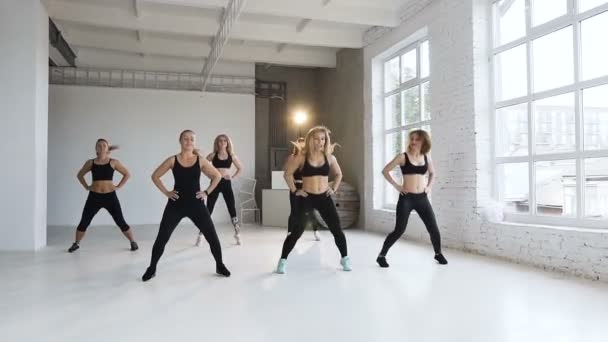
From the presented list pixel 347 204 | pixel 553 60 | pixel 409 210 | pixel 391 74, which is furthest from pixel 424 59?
pixel 409 210

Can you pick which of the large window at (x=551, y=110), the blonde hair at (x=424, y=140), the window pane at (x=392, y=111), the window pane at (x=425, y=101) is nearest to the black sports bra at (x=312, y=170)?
the blonde hair at (x=424, y=140)

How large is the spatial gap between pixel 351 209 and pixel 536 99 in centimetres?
427

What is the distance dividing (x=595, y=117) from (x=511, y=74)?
1310 millimetres

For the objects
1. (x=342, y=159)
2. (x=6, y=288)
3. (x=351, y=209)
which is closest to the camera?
(x=6, y=288)

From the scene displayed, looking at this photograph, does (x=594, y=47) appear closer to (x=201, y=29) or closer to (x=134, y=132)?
(x=201, y=29)

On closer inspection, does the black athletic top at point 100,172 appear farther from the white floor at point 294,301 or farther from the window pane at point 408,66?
the window pane at point 408,66

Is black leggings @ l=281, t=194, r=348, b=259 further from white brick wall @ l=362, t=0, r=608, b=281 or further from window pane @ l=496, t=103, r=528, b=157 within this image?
window pane @ l=496, t=103, r=528, b=157

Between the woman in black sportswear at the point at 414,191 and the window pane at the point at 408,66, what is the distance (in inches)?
116

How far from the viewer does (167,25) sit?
739 cm

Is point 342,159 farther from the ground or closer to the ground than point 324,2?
closer to the ground

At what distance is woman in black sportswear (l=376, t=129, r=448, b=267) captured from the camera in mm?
4535

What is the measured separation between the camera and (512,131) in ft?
17.3

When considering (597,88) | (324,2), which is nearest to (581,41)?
(597,88)

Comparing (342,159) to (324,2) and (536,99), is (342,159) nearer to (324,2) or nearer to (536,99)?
(324,2)
